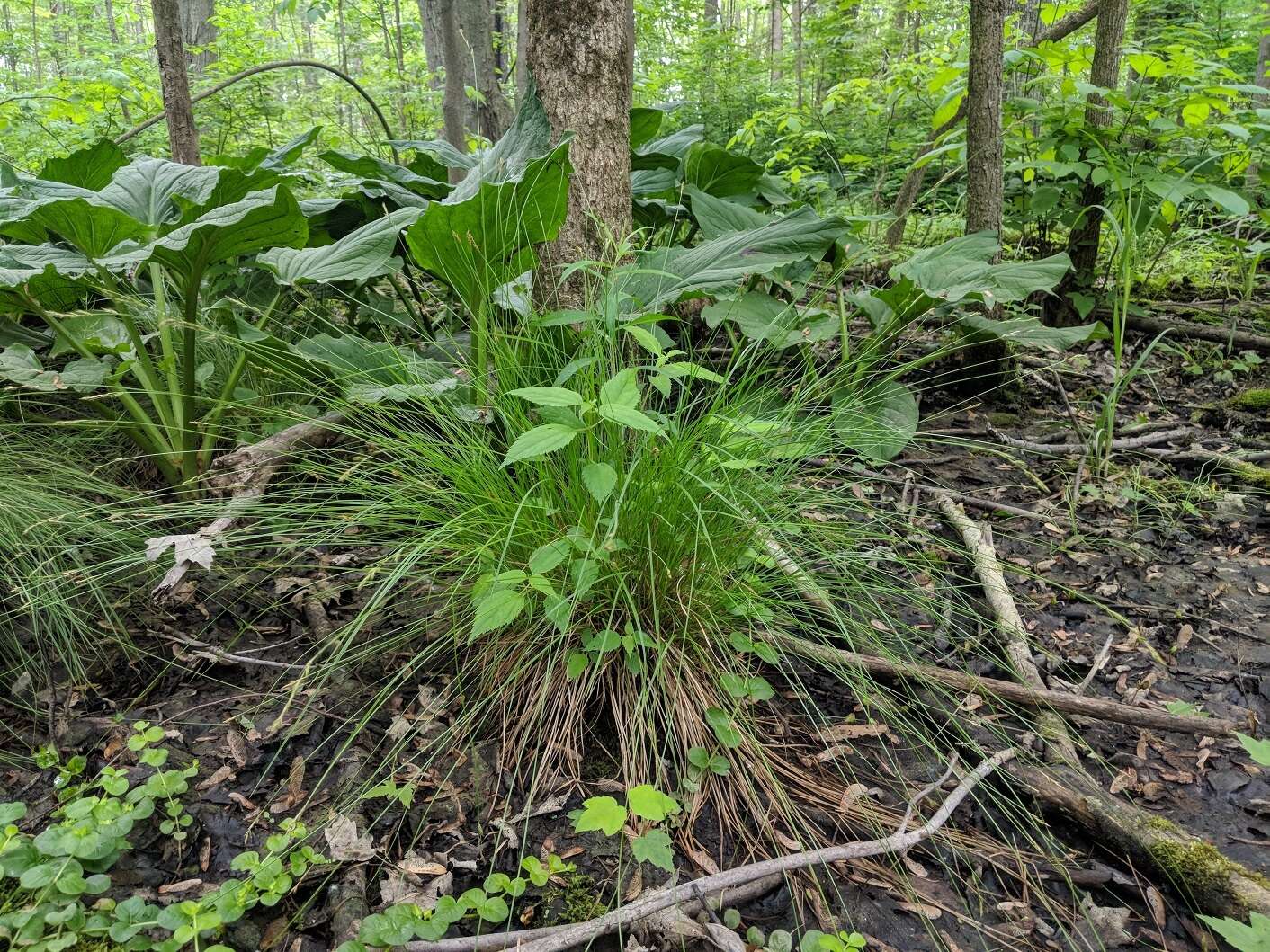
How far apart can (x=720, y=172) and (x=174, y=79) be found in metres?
1.78

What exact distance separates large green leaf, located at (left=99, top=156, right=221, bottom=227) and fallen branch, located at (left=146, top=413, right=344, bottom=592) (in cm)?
63

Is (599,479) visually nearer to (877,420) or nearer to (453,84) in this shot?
(877,420)

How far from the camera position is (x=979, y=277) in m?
2.07

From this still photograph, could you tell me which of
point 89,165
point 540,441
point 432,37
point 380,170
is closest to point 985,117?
point 380,170

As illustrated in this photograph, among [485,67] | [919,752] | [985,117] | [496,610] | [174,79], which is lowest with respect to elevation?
[919,752]

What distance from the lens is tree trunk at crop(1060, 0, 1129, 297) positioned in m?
2.84

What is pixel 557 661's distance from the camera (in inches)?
54.8

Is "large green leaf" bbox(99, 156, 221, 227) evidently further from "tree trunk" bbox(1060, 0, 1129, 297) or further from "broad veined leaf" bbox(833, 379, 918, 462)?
"tree trunk" bbox(1060, 0, 1129, 297)

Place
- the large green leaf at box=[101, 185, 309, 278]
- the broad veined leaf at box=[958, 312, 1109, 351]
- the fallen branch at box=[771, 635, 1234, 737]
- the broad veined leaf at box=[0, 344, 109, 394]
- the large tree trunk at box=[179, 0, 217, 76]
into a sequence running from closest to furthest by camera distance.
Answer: the fallen branch at box=[771, 635, 1234, 737], the large green leaf at box=[101, 185, 309, 278], the broad veined leaf at box=[0, 344, 109, 394], the broad veined leaf at box=[958, 312, 1109, 351], the large tree trunk at box=[179, 0, 217, 76]

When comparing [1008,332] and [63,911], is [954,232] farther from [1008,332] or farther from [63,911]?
[63,911]

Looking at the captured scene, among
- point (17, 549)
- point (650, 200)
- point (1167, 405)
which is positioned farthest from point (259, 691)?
point (1167, 405)

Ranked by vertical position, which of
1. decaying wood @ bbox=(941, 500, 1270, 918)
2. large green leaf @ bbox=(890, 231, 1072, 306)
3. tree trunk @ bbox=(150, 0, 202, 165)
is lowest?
decaying wood @ bbox=(941, 500, 1270, 918)

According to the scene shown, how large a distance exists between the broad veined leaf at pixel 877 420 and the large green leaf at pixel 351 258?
41.8 inches

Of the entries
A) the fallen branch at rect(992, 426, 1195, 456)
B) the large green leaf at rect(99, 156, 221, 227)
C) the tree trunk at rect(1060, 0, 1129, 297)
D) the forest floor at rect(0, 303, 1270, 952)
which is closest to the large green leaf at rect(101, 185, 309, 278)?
the large green leaf at rect(99, 156, 221, 227)
